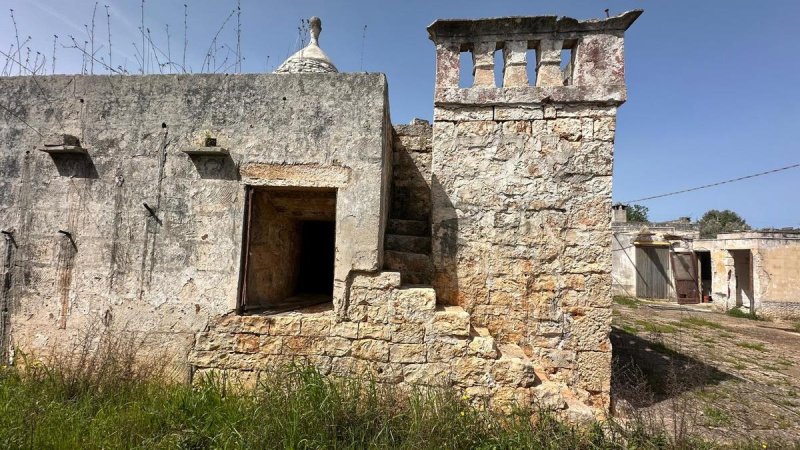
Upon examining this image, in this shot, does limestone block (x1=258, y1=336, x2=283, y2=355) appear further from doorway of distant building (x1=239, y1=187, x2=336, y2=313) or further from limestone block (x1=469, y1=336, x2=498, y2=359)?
limestone block (x1=469, y1=336, x2=498, y2=359)

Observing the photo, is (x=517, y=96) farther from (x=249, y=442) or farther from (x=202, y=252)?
(x=249, y=442)

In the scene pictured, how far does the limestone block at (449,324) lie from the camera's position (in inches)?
128

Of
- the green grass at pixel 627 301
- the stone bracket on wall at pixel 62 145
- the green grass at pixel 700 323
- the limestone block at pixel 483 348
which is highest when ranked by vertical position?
the stone bracket on wall at pixel 62 145

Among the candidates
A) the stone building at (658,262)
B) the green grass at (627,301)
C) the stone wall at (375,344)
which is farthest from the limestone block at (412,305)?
the stone building at (658,262)

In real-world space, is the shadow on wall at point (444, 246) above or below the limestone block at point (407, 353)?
above

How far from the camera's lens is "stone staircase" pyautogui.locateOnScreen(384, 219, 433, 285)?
12.7 feet

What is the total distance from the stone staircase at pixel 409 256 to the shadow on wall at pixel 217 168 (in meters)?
1.73

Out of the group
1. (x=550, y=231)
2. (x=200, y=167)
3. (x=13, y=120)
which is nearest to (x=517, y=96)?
(x=550, y=231)

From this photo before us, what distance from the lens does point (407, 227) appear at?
438 centimetres

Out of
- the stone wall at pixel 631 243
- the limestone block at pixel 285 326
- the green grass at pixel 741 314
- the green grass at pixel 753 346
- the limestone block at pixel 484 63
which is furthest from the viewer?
the stone wall at pixel 631 243

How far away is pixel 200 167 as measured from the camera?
3686 mm

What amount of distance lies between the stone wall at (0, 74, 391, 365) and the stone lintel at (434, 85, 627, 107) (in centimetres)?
80

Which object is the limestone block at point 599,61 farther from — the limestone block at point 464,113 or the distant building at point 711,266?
the distant building at point 711,266

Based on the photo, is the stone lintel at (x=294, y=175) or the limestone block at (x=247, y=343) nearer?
the limestone block at (x=247, y=343)
